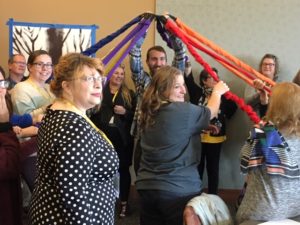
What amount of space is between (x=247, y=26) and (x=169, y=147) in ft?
7.82

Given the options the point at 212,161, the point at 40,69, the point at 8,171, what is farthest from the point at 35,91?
the point at 212,161

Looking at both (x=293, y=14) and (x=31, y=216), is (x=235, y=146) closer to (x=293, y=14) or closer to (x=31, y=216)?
(x=293, y=14)

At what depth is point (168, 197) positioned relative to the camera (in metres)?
1.90

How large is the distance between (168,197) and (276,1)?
8.87 ft

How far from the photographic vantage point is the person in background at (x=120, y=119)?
328 centimetres

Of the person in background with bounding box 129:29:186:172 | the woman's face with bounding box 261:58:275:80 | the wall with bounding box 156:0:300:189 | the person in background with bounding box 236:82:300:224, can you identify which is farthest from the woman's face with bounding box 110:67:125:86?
the person in background with bounding box 236:82:300:224

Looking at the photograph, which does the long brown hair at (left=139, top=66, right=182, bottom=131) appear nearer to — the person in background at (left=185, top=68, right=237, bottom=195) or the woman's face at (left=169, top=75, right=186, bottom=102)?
the woman's face at (left=169, top=75, right=186, bottom=102)

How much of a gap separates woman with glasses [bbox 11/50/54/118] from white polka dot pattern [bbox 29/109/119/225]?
968 millimetres

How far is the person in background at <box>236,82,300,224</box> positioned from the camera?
1.73 meters

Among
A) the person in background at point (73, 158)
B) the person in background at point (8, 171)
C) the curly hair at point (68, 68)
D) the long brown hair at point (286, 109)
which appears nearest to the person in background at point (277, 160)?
the long brown hair at point (286, 109)

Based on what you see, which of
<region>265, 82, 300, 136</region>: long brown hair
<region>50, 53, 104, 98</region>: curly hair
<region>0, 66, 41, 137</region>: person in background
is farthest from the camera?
<region>0, 66, 41, 137</region>: person in background

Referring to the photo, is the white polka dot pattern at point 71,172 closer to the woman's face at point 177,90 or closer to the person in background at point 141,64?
the woman's face at point 177,90

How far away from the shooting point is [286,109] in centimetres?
174

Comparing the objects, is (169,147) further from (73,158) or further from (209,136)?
(209,136)
